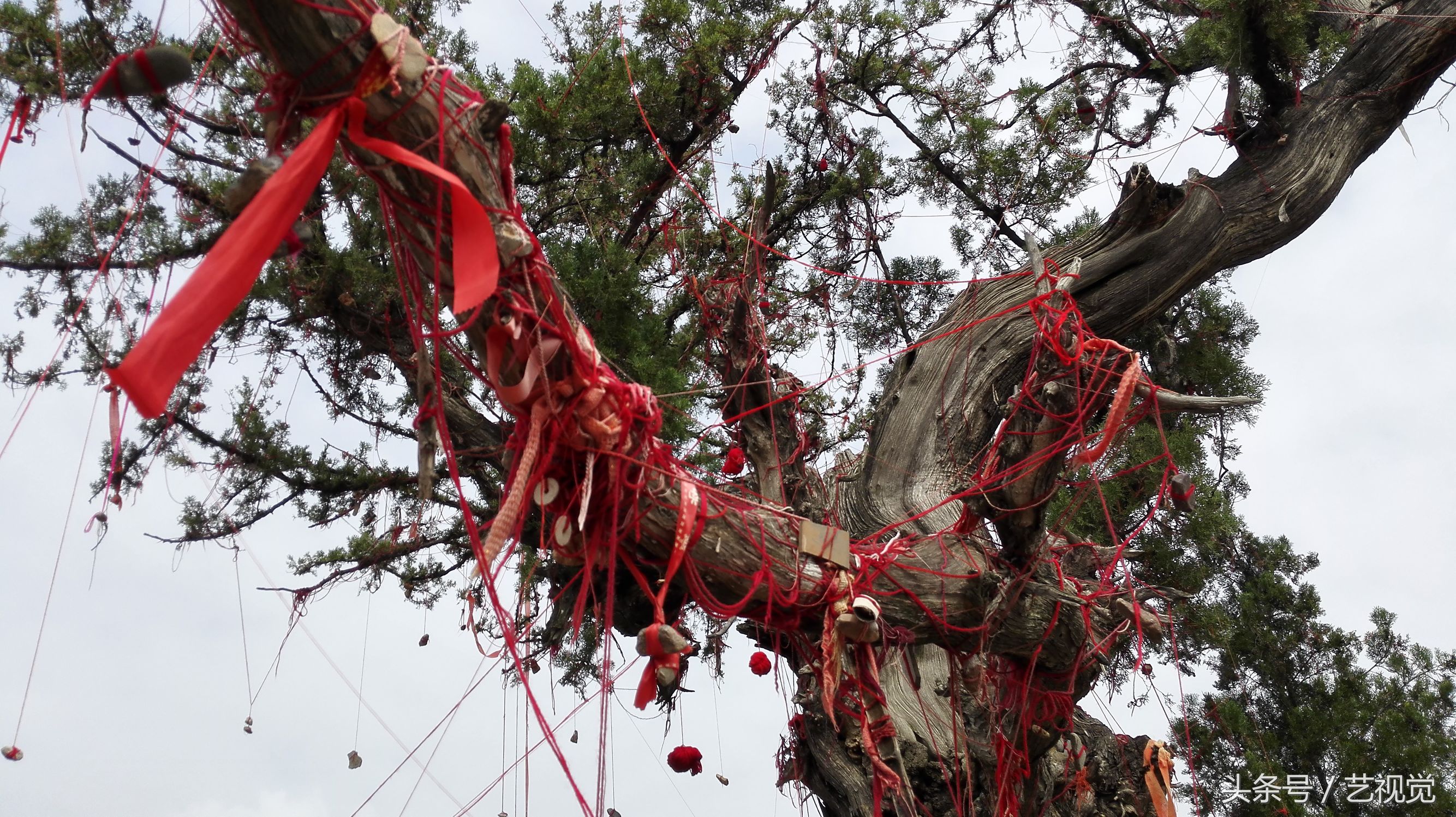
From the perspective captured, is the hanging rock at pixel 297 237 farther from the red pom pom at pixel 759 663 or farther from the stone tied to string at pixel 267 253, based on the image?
the red pom pom at pixel 759 663

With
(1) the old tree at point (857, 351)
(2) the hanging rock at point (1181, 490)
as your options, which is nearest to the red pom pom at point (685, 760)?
(1) the old tree at point (857, 351)

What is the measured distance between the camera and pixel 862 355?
5.00 meters

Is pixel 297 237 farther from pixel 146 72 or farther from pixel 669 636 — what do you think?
pixel 669 636

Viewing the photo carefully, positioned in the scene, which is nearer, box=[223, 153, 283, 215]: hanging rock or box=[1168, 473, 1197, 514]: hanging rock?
box=[223, 153, 283, 215]: hanging rock

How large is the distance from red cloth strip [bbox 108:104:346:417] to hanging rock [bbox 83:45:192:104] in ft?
0.58

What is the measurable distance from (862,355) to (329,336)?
8.02ft

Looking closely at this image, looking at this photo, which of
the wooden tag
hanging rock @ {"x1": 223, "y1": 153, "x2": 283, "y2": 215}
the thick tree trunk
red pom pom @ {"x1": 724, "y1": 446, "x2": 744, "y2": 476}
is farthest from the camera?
red pom pom @ {"x1": 724, "y1": 446, "x2": 744, "y2": 476}

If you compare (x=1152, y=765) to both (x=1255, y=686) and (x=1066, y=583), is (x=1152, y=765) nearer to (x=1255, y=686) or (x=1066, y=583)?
(x=1066, y=583)

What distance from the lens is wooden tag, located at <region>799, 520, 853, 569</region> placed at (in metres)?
2.50

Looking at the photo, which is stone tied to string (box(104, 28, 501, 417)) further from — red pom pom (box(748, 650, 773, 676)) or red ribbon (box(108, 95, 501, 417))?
red pom pom (box(748, 650, 773, 676))

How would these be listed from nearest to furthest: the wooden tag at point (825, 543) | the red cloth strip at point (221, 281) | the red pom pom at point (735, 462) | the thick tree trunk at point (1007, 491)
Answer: the red cloth strip at point (221, 281)
the wooden tag at point (825, 543)
the thick tree trunk at point (1007, 491)
the red pom pom at point (735, 462)

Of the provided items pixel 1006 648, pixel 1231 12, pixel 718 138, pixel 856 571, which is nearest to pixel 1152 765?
pixel 1006 648

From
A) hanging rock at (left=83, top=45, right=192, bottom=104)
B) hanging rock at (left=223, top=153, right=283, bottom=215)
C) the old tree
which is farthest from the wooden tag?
hanging rock at (left=83, top=45, right=192, bottom=104)

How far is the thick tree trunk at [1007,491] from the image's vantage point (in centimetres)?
270
